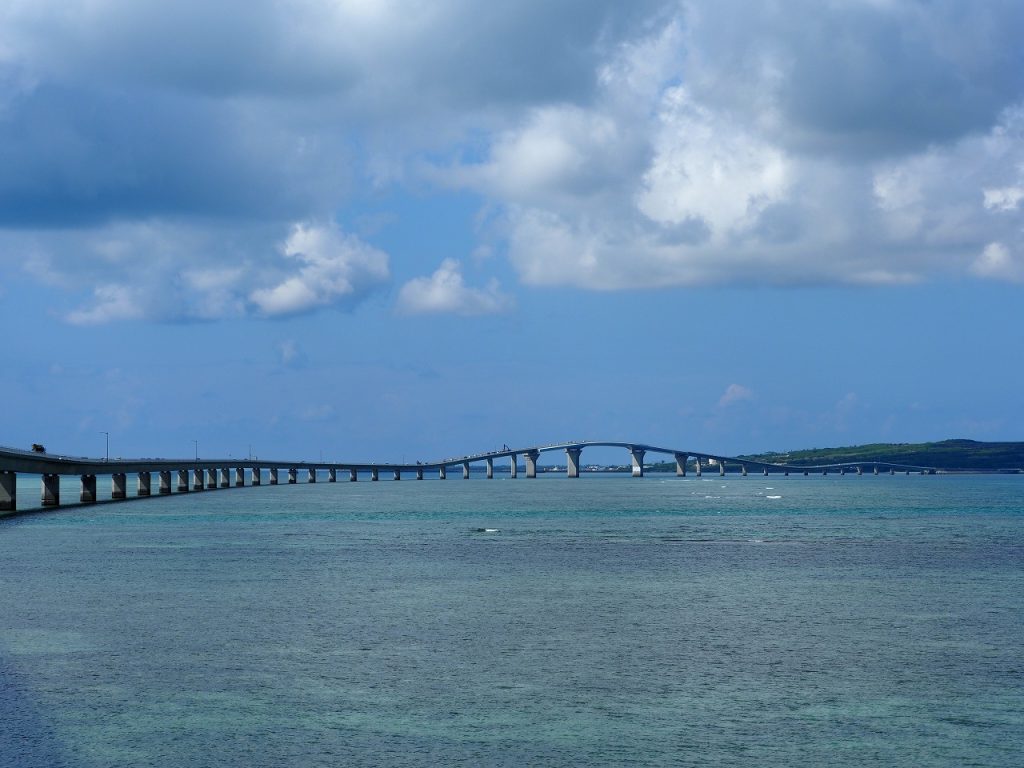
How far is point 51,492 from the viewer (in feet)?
502

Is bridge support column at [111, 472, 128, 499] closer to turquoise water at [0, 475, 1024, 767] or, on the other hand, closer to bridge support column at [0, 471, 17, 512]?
bridge support column at [0, 471, 17, 512]

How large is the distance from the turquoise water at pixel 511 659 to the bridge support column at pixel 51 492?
9223cm

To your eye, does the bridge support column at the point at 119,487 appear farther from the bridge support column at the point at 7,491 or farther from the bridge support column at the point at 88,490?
the bridge support column at the point at 7,491

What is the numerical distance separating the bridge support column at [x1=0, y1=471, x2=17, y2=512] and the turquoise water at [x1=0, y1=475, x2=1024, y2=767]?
6913cm

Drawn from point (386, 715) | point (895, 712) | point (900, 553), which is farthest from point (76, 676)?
point (900, 553)

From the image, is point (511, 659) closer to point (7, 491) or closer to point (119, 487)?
point (7, 491)

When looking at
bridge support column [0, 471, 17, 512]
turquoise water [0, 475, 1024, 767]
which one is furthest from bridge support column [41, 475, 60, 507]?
turquoise water [0, 475, 1024, 767]

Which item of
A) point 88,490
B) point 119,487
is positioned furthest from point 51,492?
point 119,487

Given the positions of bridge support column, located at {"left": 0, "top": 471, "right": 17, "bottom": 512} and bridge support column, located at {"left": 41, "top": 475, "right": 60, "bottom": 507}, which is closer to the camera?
bridge support column, located at {"left": 0, "top": 471, "right": 17, "bottom": 512}

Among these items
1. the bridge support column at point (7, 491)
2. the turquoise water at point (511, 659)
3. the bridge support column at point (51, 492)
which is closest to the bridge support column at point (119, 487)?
the bridge support column at point (51, 492)

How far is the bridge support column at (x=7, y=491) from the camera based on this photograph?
418 feet

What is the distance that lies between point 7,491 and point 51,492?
82.4 ft

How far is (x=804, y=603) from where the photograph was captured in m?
41.2

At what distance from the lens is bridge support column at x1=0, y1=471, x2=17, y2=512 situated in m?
127
